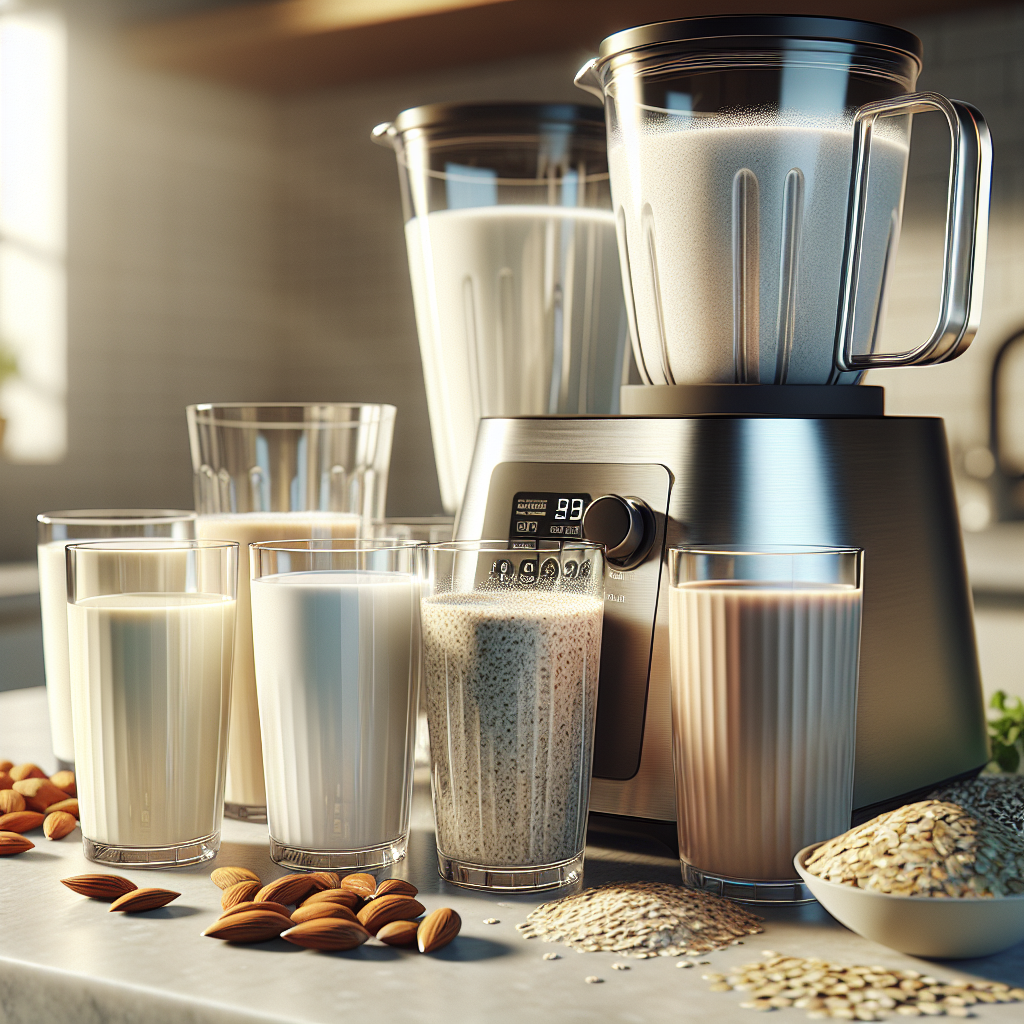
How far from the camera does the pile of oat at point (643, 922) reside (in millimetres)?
569

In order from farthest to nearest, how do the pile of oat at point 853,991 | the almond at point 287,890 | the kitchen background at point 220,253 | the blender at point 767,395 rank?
1. the kitchen background at point 220,253
2. the blender at point 767,395
3. the almond at point 287,890
4. the pile of oat at point 853,991

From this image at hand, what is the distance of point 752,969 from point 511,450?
0.38 meters

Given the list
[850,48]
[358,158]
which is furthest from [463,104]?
[358,158]

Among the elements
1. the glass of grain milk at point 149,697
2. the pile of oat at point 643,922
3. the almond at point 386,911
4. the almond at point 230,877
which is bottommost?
the pile of oat at point 643,922

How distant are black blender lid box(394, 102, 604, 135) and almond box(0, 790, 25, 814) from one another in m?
0.60

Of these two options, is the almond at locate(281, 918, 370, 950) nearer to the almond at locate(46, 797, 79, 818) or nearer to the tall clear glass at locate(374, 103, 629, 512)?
the almond at locate(46, 797, 79, 818)

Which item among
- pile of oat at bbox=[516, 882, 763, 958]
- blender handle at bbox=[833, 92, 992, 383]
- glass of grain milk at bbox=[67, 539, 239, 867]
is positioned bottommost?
pile of oat at bbox=[516, 882, 763, 958]

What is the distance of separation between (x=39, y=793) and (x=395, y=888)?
1.07ft

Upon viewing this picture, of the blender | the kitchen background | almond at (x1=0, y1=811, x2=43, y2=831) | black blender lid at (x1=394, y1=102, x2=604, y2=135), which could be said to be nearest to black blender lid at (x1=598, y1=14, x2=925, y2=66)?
the blender

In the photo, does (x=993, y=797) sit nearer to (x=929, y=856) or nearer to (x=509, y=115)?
(x=929, y=856)

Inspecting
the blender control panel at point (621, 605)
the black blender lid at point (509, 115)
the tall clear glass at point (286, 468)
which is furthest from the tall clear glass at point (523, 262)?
the blender control panel at point (621, 605)

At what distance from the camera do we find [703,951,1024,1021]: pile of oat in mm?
499

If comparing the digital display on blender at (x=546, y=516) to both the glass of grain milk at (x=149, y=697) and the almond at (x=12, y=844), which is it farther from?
the almond at (x=12, y=844)

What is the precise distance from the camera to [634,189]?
0.82 m
